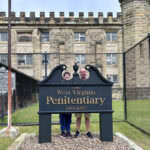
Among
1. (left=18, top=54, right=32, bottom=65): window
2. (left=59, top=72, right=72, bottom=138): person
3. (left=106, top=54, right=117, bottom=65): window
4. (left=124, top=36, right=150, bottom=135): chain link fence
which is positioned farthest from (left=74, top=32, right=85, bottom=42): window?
(left=59, top=72, right=72, bottom=138): person

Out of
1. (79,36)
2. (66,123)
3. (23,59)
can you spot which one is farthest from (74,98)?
(79,36)

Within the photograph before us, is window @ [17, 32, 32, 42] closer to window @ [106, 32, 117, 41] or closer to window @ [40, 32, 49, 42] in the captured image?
window @ [40, 32, 49, 42]

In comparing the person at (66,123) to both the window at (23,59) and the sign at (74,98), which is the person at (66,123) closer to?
the sign at (74,98)

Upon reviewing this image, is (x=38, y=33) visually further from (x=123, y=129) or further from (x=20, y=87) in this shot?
(x=123, y=129)

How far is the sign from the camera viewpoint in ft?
14.6

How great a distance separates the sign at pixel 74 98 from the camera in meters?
4.46

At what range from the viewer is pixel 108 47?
1040 inches

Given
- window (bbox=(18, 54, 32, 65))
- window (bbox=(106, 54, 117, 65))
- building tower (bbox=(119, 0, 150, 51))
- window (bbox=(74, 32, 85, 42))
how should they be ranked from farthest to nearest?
window (bbox=(74, 32, 85, 42)), window (bbox=(106, 54, 117, 65)), window (bbox=(18, 54, 32, 65)), building tower (bbox=(119, 0, 150, 51))

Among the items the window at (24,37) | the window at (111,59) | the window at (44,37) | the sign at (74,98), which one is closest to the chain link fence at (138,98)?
the sign at (74,98)

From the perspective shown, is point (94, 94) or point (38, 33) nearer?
point (94, 94)

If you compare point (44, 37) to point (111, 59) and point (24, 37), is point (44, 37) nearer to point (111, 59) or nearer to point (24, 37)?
point (24, 37)

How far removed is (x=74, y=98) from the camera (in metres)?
4.54

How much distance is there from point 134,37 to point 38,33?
12304 millimetres

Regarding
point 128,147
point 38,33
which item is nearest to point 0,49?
point 38,33
